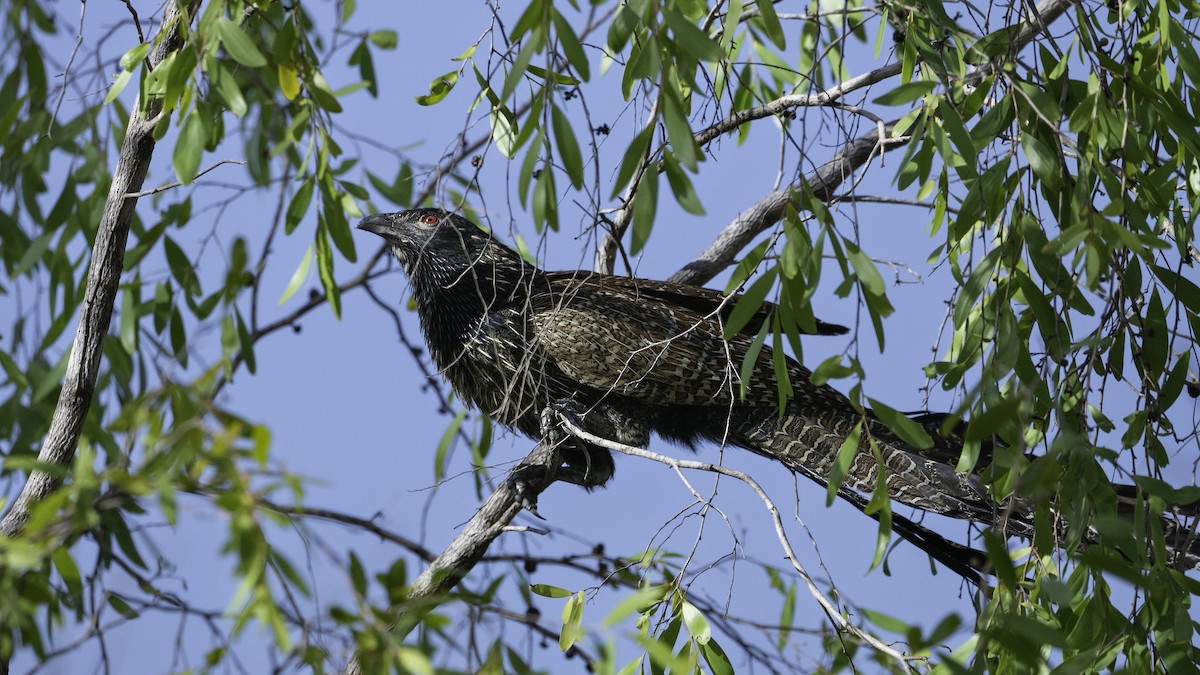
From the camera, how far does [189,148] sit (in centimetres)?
159

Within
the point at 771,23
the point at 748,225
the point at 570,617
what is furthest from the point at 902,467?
the point at 771,23

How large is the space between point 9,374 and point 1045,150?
220 cm

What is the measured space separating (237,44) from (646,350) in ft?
5.60

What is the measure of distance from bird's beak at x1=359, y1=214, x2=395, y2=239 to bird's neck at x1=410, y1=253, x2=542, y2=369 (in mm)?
143

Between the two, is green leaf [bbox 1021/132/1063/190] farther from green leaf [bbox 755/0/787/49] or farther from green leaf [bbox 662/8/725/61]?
green leaf [bbox 662/8/725/61]

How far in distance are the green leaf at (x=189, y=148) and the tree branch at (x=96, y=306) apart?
2.04 feet

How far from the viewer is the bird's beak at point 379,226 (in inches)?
135

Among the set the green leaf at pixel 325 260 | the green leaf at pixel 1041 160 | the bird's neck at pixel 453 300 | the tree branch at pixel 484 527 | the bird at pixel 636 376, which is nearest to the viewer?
the green leaf at pixel 1041 160

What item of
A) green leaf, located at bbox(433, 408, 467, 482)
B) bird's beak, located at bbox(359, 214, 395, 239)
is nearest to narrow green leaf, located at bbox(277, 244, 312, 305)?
green leaf, located at bbox(433, 408, 467, 482)

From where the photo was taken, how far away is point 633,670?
1.91m

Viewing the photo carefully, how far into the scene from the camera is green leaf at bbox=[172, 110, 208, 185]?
5.16 ft

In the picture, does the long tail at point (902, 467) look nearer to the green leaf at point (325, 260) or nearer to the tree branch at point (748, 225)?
the tree branch at point (748, 225)

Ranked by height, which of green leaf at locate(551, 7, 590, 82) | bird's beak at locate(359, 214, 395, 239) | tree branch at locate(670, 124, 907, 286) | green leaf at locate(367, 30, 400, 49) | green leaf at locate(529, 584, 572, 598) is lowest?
green leaf at locate(529, 584, 572, 598)

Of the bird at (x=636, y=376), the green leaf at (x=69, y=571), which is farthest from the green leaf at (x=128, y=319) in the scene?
the bird at (x=636, y=376)
